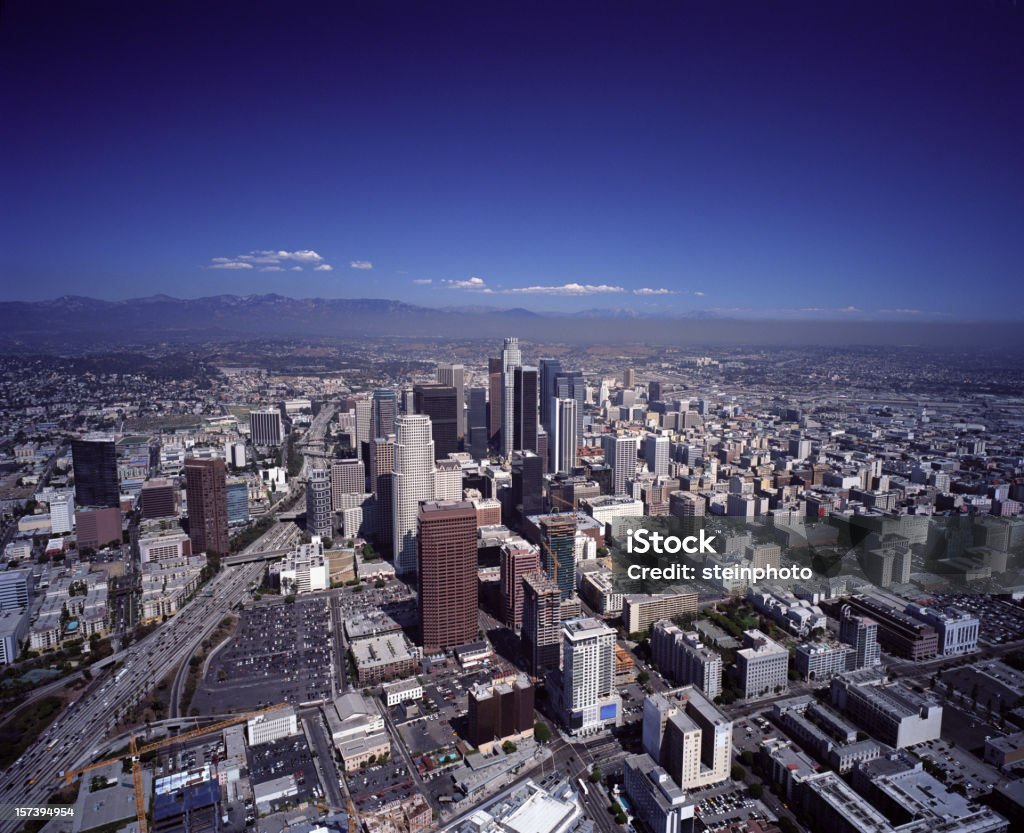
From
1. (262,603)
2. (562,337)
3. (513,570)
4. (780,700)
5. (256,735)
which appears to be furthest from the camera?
(562,337)

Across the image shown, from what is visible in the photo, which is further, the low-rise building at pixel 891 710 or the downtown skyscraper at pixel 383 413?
the downtown skyscraper at pixel 383 413

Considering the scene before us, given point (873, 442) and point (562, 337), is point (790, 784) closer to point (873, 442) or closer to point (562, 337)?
point (873, 442)

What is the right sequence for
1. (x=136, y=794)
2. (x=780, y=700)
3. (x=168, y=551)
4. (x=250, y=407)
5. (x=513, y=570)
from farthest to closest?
(x=250, y=407) → (x=168, y=551) → (x=513, y=570) → (x=780, y=700) → (x=136, y=794)

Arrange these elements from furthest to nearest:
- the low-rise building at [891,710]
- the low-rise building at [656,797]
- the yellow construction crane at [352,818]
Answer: the low-rise building at [891,710] < the yellow construction crane at [352,818] < the low-rise building at [656,797]

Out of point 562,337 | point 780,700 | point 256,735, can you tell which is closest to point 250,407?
point 562,337

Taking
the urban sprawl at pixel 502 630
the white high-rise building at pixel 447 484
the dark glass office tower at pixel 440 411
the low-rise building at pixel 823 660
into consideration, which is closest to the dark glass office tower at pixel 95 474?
the urban sprawl at pixel 502 630

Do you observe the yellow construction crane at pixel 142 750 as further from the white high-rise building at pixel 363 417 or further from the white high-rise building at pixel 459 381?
the white high-rise building at pixel 459 381

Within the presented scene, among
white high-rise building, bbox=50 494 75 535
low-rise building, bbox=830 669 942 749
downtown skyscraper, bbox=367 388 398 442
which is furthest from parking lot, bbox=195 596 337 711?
downtown skyscraper, bbox=367 388 398 442
